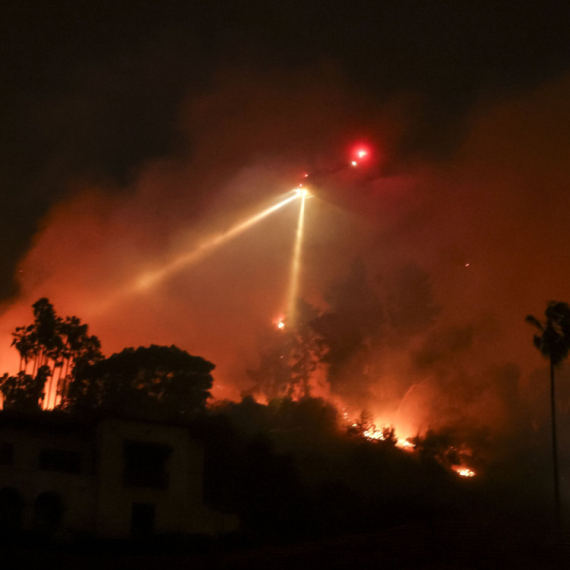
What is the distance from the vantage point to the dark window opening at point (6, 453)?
34.3 m

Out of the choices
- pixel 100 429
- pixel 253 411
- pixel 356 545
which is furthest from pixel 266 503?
pixel 253 411

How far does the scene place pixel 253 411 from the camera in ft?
279

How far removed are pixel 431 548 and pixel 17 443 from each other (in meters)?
24.4

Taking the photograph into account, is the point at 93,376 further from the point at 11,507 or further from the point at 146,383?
the point at 11,507

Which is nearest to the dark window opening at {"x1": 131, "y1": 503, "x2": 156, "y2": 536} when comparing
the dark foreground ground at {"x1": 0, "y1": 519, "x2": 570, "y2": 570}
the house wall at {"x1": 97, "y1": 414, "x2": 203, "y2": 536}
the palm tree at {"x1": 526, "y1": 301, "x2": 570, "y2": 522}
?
the house wall at {"x1": 97, "y1": 414, "x2": 203, "y2": 536}

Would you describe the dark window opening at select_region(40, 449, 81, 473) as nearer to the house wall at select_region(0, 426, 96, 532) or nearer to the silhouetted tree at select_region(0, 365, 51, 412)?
the house wall at select_region(0, 426, 96, 532)

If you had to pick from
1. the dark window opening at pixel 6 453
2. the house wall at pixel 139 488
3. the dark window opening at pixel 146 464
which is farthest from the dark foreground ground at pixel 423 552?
the dark window opening at pixel 6 453

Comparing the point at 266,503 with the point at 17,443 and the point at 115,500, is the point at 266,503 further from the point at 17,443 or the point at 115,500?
the point at 17,443

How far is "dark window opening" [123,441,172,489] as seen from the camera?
35888 mm

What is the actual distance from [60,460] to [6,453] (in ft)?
9.01

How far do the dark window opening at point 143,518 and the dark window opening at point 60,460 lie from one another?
3706mm

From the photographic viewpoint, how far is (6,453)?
3450 cm

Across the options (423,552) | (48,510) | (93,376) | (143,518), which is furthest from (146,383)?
(423,552)

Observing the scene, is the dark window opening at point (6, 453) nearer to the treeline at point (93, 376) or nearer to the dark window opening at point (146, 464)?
the dark window opening at point (146, 464)
